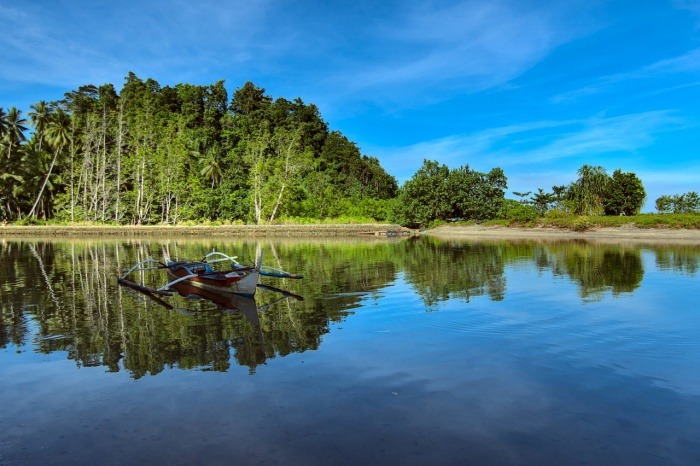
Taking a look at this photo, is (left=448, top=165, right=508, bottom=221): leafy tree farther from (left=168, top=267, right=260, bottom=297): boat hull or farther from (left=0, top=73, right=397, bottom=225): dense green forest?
(left=168, top=267, right=260, bottom=297): boat hull

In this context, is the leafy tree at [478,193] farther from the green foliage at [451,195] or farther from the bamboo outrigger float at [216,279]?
the bamboo outrigger float at [216,279]

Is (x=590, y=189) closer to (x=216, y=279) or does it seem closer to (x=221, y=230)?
(x=221, y=230)

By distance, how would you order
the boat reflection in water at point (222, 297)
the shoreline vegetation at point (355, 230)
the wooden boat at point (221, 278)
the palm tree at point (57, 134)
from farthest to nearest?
the palm tree at point (57, 134) < the shoreline vegetation at point (355, 230) < the wooden boat at point (221, 278) < the boat reflection in water at point (222, 297)

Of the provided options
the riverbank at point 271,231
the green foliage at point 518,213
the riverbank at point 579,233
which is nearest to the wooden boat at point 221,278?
the riverbank at point 579,233

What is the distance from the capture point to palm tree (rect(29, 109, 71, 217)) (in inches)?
2589

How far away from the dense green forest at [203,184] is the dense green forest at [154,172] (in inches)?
7.2

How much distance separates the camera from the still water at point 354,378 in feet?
18.5

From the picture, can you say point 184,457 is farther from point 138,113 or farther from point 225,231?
point 138,113

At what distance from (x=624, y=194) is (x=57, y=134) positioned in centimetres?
7620

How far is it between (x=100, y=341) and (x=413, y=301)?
8605 millimetres

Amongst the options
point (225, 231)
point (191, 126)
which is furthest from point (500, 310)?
point (191, 126)

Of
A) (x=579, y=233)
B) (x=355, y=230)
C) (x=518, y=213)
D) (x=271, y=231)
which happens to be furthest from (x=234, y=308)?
(x=518, y=213)

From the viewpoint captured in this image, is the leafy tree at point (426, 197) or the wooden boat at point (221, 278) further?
the leafy tree at point (426, 197)

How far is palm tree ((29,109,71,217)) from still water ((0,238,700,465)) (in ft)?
194
